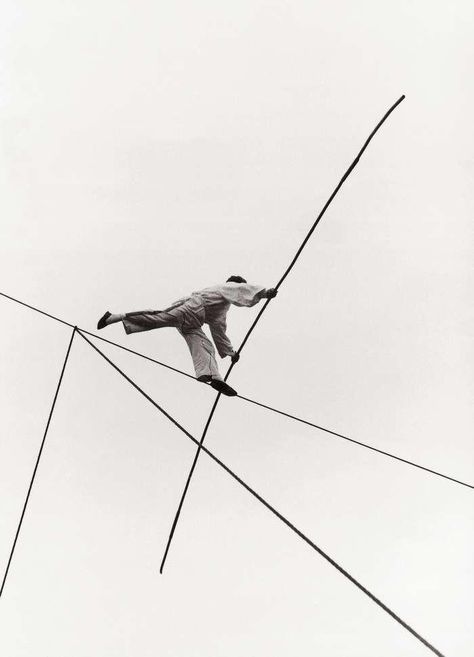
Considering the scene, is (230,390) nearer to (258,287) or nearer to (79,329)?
(258,287)

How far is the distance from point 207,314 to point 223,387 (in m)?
0.79

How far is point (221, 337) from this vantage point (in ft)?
25.7

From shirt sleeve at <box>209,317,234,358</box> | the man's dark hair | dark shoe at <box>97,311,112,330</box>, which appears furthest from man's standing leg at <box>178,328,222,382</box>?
dark shoe at <box>97,311,112,330</box>

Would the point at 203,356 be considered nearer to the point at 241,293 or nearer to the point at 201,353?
the point at 201,353

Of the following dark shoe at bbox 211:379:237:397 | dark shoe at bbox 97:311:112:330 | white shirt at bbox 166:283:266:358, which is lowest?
dark shoe at bbox 211:379:237:397

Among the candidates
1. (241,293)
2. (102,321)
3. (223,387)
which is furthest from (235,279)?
(102,321)

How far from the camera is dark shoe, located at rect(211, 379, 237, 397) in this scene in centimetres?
730

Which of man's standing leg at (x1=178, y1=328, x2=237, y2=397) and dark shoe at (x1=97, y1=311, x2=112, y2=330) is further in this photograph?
man's standing leg at (x1=178, y1=328, x2=237, y2=397)

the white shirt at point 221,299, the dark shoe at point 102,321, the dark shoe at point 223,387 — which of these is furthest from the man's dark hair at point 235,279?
the dark shoe at point 102,321

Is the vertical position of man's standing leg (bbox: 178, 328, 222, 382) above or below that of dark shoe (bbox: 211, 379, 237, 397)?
above

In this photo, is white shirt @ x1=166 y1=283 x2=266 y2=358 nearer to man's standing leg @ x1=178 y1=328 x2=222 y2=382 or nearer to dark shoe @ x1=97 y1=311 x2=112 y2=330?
man's standing leg @ x1=178 y1=328 x2=222 y2=382

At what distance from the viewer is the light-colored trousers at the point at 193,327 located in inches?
284

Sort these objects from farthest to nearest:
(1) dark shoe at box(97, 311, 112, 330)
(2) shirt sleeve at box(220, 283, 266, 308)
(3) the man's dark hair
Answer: (3) the man's dark hair < (2) shirt sleeve at box(220, 283, 266, 308) < (1) dark shoe at box(97, 311, 112, 330)

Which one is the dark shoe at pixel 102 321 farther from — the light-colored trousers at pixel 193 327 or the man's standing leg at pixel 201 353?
the man's standing leg at pixel 201 353
